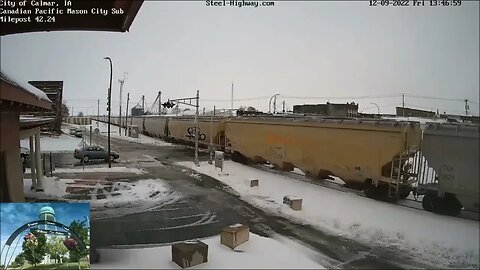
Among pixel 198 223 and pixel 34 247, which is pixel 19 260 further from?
pixel 198 223

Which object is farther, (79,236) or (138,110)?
(138,110)

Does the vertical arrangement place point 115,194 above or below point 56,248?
above

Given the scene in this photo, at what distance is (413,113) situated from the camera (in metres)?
2.21

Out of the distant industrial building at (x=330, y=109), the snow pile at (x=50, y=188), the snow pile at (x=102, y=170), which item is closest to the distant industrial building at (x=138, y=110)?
the snow pile at (x=102, y=170)

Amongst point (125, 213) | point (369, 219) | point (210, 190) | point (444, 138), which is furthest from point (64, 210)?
point (444, 138)

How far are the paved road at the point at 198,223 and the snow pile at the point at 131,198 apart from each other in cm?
3

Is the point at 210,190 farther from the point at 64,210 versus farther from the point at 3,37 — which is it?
the point at 3,37

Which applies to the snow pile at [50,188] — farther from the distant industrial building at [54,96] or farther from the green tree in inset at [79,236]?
the distant industrial building at [54,96]

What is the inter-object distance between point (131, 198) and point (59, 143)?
2.20ft

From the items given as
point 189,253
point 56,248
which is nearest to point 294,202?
point 189,253

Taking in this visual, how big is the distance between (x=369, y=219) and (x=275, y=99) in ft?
3.52

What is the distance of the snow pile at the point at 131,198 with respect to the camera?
2.31m

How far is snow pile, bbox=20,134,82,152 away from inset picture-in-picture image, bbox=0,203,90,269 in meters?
0.44

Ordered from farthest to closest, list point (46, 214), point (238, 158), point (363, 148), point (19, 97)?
point (238, 158) < point (363, 148) < point (46, 214) < point (19, 97)
